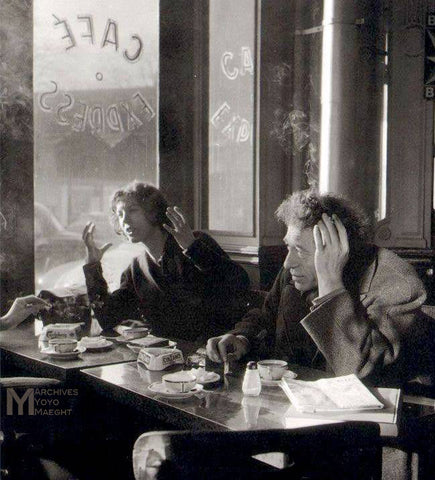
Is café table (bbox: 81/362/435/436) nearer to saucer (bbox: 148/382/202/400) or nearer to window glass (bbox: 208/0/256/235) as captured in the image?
saucer (bbox: 148/382/202/400)

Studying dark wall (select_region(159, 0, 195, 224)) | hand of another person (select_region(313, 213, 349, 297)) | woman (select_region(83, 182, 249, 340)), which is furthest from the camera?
dark wall (select_region(159, 0, 195, 224))

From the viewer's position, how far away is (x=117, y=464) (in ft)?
6.94

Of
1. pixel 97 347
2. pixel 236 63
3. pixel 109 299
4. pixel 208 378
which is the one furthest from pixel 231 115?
pixel 208 378

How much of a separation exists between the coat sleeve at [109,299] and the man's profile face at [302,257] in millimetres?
1231

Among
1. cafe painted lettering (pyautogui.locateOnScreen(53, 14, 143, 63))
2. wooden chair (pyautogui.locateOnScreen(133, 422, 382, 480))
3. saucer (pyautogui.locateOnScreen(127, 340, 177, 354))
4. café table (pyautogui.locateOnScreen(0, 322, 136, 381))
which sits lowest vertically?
café table (pyautogui.locateOnScreen(0, 322, 136, 381))

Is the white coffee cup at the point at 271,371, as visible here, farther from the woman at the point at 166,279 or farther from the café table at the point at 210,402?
the woman at the point at 166,279

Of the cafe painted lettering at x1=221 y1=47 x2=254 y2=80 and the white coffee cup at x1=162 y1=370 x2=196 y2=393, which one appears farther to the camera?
the cafe painted lettering at x1=221 y1=47 x2=254 y2=80

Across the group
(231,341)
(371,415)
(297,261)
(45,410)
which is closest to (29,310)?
(45,410)

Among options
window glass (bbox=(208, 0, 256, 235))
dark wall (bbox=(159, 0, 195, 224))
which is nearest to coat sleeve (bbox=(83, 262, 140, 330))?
window glass (bbox=(208, 0, 256, 235))

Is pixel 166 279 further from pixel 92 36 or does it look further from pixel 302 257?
pixel 92 36

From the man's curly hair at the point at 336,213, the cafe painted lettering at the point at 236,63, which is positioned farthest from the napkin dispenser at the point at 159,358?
the cafe painted lettering at the point at 236,63

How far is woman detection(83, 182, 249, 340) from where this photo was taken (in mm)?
3338

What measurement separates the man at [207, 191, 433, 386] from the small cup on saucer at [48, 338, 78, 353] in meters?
0.57

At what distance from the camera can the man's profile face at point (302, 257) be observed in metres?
2.30
